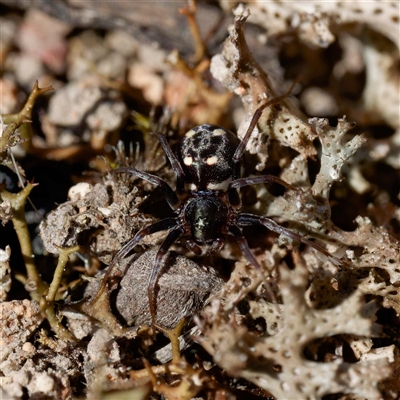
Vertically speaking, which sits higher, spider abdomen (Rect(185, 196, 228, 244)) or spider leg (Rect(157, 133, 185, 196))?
spider leg (Rect(157, 133, 185, 196))

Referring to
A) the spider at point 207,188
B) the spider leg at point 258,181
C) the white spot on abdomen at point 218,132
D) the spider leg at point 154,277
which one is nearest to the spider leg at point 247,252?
the spider at point 207,188

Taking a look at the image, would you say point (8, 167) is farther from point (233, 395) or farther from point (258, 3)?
point (258, 3)

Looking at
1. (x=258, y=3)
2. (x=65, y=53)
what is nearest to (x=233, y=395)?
(x=258, y=3)

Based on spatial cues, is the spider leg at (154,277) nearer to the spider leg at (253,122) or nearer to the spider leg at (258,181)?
the spider leg at (258,181)

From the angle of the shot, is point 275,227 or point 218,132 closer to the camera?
point 275,227

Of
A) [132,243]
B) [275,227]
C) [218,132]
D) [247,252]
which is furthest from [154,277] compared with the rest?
[218,132]

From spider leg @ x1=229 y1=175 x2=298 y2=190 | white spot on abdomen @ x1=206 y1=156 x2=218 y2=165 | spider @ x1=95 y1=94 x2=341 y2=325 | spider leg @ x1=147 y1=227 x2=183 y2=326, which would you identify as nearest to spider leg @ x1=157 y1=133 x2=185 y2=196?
spider @ x1=95 y1=94 x2=341 y2=325

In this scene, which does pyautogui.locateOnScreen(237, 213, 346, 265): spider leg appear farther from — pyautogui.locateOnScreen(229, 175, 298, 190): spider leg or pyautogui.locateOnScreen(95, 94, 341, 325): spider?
pyautogui.locateOnScreen(229, 175, 298, 190): spider leg

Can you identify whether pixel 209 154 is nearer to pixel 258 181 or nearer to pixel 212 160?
pixel 212 160
